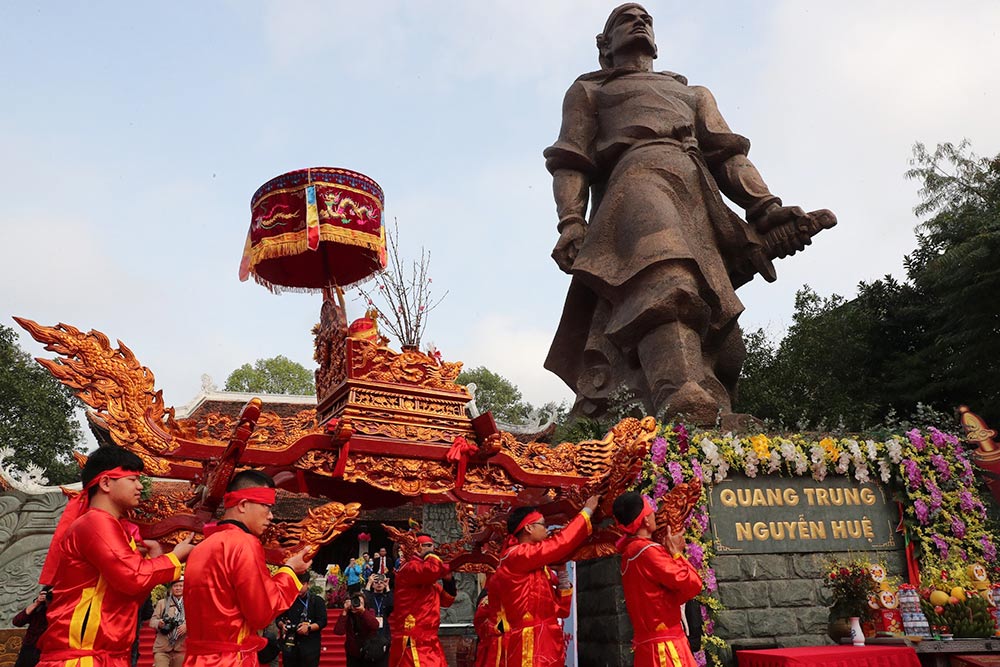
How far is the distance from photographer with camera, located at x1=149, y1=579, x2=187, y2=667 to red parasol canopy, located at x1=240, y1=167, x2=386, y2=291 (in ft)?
9.72

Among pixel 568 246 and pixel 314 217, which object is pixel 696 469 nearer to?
pixel 568 246

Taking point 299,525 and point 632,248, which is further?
point 632,248

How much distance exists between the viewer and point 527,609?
484cm

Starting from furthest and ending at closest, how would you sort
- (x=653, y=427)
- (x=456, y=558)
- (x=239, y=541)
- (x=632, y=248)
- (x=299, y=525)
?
(x=632, y=248) → (x=456, y=558) → (x=653, y=427) → (x=299, y=525) → (x=239, y=541)

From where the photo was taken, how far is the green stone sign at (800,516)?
23.7 ft

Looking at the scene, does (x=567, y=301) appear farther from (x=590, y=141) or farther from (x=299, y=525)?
(x=299, y=525)

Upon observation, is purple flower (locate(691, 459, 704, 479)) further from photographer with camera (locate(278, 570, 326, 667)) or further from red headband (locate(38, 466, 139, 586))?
red headband (locate(38, 466, 139, 586))

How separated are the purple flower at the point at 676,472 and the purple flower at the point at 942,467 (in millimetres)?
2838

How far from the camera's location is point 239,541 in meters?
3.31

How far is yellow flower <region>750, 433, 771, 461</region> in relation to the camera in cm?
748

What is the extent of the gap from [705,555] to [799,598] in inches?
38.8

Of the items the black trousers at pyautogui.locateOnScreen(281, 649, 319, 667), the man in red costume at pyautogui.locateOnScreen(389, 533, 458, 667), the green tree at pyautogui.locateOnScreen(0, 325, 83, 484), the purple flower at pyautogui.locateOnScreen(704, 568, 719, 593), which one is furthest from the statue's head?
the green tree at pyautogui.locateOnScreen(0, 325, 83, 484)

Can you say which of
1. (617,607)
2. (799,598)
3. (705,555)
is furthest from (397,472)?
(799,598)

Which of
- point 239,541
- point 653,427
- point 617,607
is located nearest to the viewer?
point 239,541
